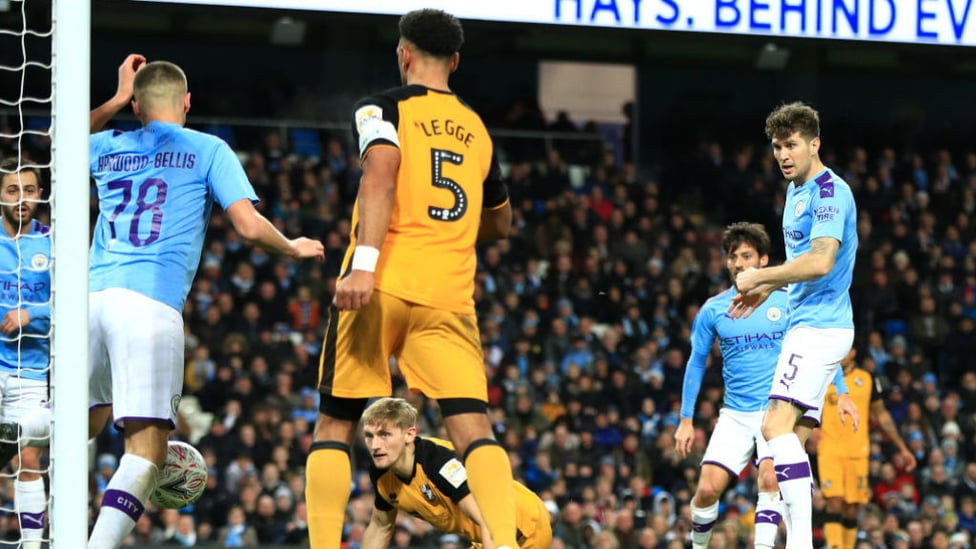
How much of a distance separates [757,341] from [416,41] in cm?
397

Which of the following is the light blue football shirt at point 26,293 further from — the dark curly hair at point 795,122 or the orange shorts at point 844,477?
the orange shorts at point 844,477

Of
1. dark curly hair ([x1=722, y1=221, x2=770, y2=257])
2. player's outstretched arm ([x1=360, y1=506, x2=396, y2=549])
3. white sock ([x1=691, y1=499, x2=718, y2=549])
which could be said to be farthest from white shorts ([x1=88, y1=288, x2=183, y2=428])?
white sock ([x1=691, y1=499, x2=718, y2=549])

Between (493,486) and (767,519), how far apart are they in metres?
3.38

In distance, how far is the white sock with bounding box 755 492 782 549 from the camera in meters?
8.22

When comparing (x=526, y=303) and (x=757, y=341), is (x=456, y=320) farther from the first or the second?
(x=526, y=303)

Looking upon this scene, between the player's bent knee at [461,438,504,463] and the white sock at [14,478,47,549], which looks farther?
the white sock at [14,478,47,549]

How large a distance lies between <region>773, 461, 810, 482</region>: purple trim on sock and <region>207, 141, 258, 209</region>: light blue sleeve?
2804 mm

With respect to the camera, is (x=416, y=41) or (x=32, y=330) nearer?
(x=416, y=41)

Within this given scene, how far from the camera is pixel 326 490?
5.40 meters

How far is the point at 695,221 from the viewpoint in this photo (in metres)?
19.3

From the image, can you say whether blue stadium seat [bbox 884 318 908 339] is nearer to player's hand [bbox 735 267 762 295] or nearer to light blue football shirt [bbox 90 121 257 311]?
player's hand [bbox 735 267 762 295]

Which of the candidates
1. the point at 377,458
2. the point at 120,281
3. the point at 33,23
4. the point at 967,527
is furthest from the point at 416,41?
the point at 33,23

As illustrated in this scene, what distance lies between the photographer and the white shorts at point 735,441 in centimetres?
875

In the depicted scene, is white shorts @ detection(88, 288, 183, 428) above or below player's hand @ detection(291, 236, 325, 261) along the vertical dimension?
below
